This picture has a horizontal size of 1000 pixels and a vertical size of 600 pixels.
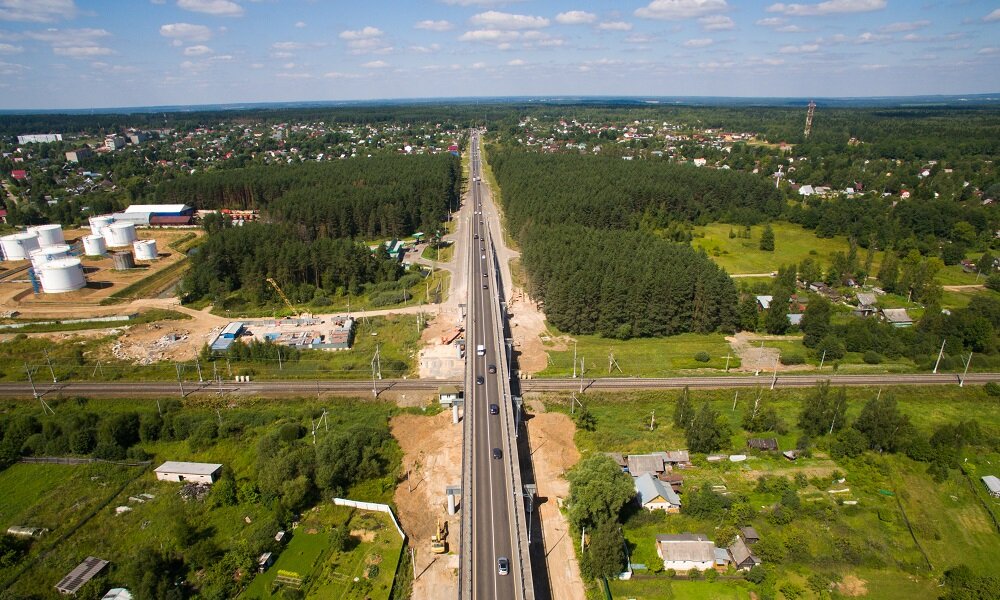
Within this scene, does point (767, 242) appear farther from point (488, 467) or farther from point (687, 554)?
point (488, 467)

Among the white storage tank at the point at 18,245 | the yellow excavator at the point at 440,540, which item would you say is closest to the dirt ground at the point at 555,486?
the yellow excavator at the point at 440,540

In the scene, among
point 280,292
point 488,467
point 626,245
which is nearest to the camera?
point 488,467

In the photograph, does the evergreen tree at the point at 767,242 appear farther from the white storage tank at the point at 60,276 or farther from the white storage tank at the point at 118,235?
the white storage tank at the point at 118,235

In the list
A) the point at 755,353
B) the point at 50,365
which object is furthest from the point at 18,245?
the point at 755,353

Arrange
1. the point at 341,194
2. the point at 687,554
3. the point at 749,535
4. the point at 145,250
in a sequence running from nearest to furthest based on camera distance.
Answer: the point at 687,554, the point at 749,535, the point at 145,250, the point at 341,194

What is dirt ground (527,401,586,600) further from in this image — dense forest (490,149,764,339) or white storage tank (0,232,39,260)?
white storage tank (0,232,39,260)

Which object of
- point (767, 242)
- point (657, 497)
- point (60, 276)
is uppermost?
point (60, 276)
